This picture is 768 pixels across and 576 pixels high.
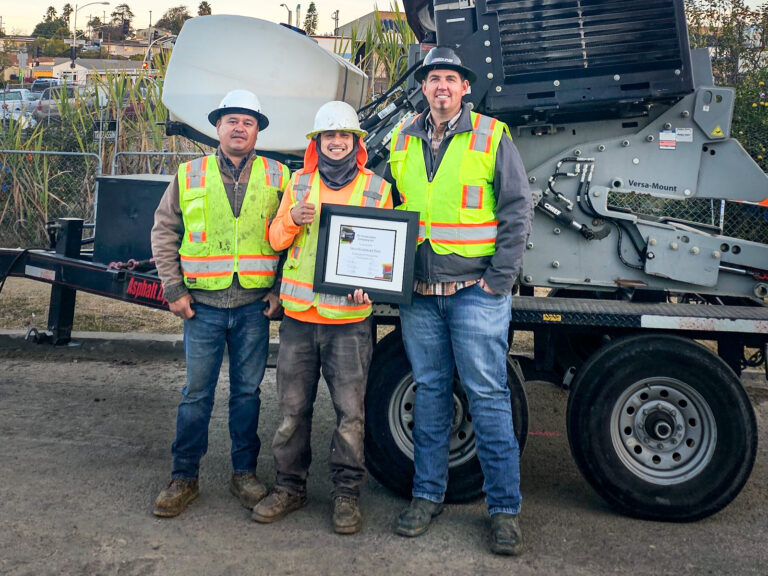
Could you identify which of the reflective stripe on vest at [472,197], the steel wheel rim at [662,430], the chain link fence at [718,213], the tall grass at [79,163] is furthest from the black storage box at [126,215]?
the tall grass at [79,163]

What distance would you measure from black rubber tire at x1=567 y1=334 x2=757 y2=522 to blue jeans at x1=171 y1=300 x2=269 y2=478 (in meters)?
1.61

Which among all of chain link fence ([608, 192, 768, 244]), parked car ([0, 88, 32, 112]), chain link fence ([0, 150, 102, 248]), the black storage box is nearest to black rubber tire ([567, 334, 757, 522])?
the black storage box

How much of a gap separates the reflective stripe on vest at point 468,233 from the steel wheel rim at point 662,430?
1087 mm

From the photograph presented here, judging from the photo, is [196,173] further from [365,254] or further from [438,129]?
[438,129]

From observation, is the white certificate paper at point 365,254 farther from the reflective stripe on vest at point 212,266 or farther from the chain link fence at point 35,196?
the chain link fence at point 35,196

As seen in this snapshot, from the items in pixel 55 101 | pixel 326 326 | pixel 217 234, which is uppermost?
pixel 55 101

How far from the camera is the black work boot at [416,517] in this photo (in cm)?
380

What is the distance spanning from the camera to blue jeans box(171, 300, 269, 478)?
4.07 m

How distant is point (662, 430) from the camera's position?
405cm

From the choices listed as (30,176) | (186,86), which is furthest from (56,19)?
(186,86)

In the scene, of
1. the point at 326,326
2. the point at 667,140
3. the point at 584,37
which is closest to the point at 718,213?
the point at 667,140

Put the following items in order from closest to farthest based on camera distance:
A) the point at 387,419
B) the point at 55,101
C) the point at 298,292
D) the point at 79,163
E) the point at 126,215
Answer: the point at 298,292, the point at 387,419, the point at 126,215, the point at 79,163, the point at 55,101

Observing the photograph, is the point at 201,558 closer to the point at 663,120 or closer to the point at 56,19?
the point at 663,120

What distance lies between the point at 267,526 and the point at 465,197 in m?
1.81
